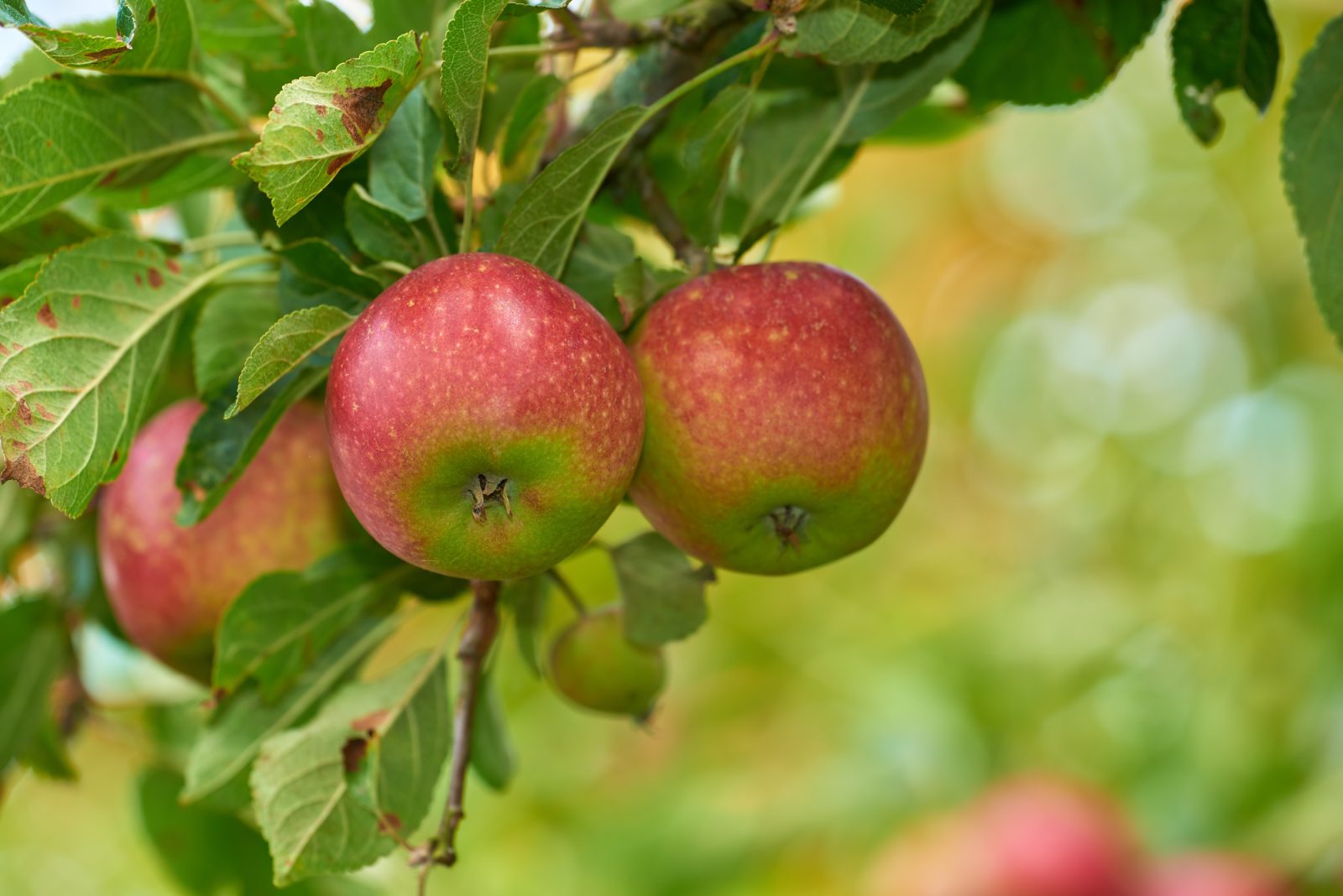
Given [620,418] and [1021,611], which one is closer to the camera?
[620,418]

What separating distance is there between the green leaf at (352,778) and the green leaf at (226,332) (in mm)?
251

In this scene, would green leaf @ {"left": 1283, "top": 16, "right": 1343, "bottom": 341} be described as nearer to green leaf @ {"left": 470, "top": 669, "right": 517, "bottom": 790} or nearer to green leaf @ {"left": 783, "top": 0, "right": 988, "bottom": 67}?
green leaf @ {"left": 783, "top": 0, "right": 988, "bottom": 67}

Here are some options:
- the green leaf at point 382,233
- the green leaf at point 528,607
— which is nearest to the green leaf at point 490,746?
the green leaf at point 528,607

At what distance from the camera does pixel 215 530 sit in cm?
95

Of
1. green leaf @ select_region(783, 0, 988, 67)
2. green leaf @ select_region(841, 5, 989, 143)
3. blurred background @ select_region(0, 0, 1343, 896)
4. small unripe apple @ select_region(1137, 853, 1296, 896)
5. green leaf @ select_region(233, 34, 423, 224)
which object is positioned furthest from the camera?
blurred background @ select_region(0, 0, 1343, 896)

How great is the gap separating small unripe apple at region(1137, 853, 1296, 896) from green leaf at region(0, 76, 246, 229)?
6.52 ft

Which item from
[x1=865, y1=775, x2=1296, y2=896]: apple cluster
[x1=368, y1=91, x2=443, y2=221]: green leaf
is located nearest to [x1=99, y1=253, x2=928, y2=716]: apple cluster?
[x1=368, y1=91, x2=443, y2=221]: green leaf

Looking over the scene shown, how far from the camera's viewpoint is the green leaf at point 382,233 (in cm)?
73

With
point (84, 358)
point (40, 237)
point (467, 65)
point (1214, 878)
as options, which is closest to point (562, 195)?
point (467, 65)

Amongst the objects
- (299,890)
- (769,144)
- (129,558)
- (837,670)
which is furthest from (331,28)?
(837,670)

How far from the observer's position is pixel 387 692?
0.89 m

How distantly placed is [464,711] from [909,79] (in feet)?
1.77

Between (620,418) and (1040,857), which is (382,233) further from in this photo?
(1040,857)

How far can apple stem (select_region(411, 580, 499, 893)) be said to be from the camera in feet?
2.47
